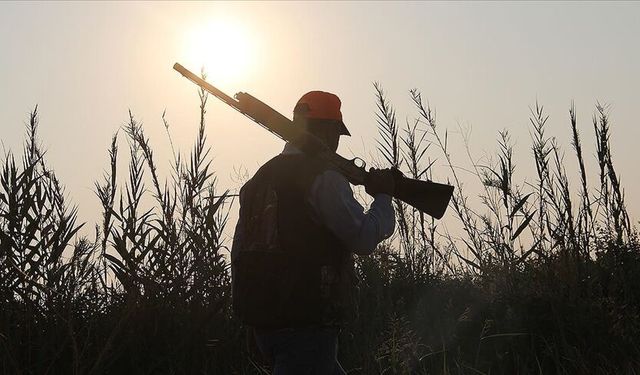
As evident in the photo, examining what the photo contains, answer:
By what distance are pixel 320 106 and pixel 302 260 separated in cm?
80

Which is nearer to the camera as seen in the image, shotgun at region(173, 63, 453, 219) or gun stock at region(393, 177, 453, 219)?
shotgun at region(173, 63, 453, 219)

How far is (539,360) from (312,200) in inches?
107

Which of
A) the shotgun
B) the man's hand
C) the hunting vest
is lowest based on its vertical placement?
the hunting vest

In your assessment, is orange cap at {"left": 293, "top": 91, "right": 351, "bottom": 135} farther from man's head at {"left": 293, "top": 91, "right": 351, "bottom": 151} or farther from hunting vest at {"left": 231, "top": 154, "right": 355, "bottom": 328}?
hunting vest at {"left": 231, "top": 154, "right": 355, "bottom": 328}

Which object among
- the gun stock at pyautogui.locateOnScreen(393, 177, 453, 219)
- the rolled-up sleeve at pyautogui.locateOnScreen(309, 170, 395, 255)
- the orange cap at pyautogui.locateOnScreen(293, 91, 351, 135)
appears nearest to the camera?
the rolled-up sleeve at pyautogui.locateOnScreen(309, 170, 395, 255)

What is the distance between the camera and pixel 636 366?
5422mm

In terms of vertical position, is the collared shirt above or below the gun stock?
below

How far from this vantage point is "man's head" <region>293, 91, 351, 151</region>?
13.7 ft

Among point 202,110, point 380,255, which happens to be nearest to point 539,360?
point 380,255

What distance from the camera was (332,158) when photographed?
4305 millimetres

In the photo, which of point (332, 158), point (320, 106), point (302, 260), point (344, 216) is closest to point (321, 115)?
point (320, 106)

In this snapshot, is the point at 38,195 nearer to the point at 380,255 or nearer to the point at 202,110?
the point at 202,110

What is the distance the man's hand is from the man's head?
0.26 m

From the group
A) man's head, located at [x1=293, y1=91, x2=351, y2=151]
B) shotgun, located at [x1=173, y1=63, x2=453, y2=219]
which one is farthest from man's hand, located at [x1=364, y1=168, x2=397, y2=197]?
man's head, located at [x1=293, y1=91, x2=351, y2=151]
